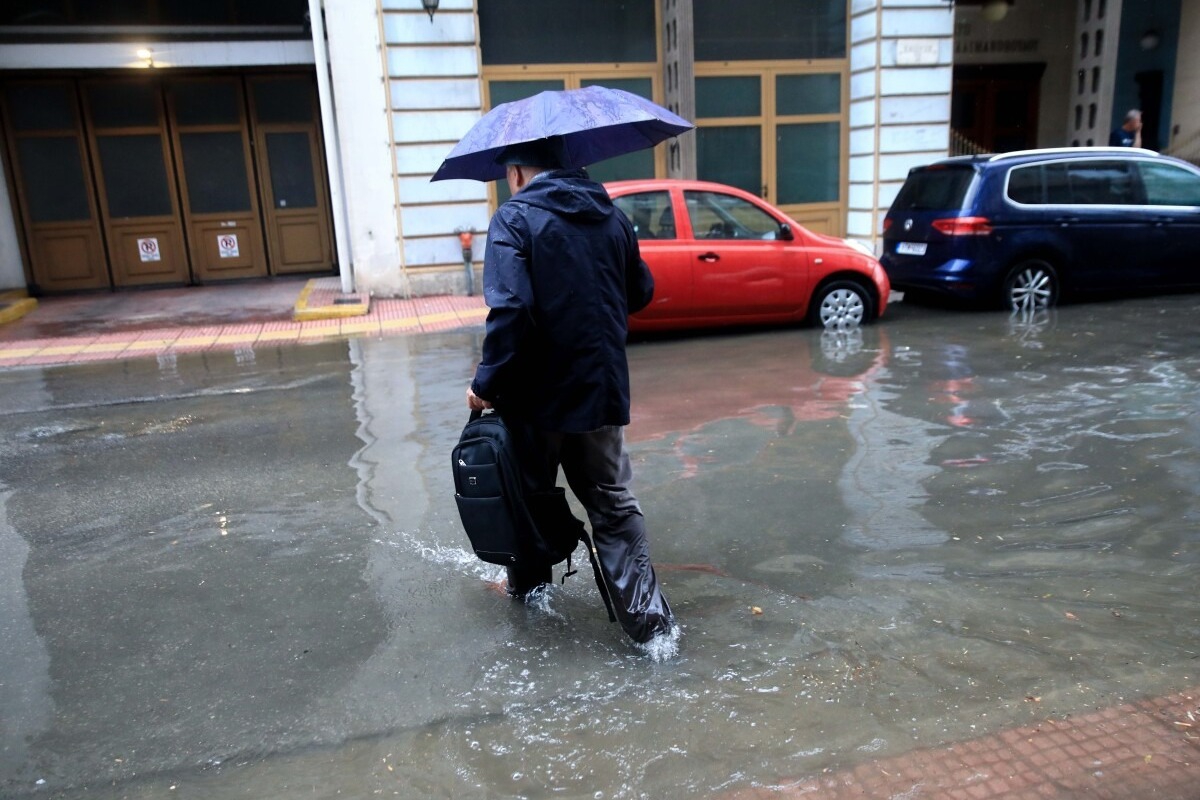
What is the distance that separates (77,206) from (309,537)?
38.9ft

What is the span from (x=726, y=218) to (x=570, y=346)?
6.54m

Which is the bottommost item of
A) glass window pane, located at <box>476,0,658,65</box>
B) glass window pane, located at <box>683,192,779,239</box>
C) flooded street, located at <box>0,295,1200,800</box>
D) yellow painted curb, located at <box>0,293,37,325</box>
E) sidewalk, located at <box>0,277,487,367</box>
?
flooded street, located at <box>0,295,1200,800</box>

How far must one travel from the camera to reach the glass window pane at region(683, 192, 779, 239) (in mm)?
9367

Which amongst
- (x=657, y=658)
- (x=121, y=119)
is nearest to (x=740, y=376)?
(x=657, y=658)

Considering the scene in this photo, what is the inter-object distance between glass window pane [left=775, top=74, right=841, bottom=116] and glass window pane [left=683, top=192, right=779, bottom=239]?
18.7ft

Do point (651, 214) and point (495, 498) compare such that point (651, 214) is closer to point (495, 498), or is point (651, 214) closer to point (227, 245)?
point (495, 498)

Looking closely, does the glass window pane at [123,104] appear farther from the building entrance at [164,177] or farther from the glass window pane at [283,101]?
the glass window pane at [283,101]

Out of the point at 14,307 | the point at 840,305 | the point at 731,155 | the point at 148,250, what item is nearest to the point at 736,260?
the point at 840,305

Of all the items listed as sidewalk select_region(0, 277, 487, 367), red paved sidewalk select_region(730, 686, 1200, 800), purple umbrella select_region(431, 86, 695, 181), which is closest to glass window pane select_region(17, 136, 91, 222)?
sidewalk select_region(0, 277, 487, 367)

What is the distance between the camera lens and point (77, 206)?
14.2 metres

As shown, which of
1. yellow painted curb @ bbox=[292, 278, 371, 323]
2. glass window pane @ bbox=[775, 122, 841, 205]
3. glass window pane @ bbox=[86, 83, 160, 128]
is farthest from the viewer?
glass window pane @ bbox=[775, 122, 841, 205]

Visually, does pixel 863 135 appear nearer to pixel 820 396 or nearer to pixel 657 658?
pixel 820 396

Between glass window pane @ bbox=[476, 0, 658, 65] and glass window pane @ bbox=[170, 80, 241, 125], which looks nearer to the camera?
glass window pane @ bbox=[476, 0, 658, 65]

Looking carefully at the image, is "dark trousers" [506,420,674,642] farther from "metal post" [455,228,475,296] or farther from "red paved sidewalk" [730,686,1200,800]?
"metal post" [455,228,475,296]
